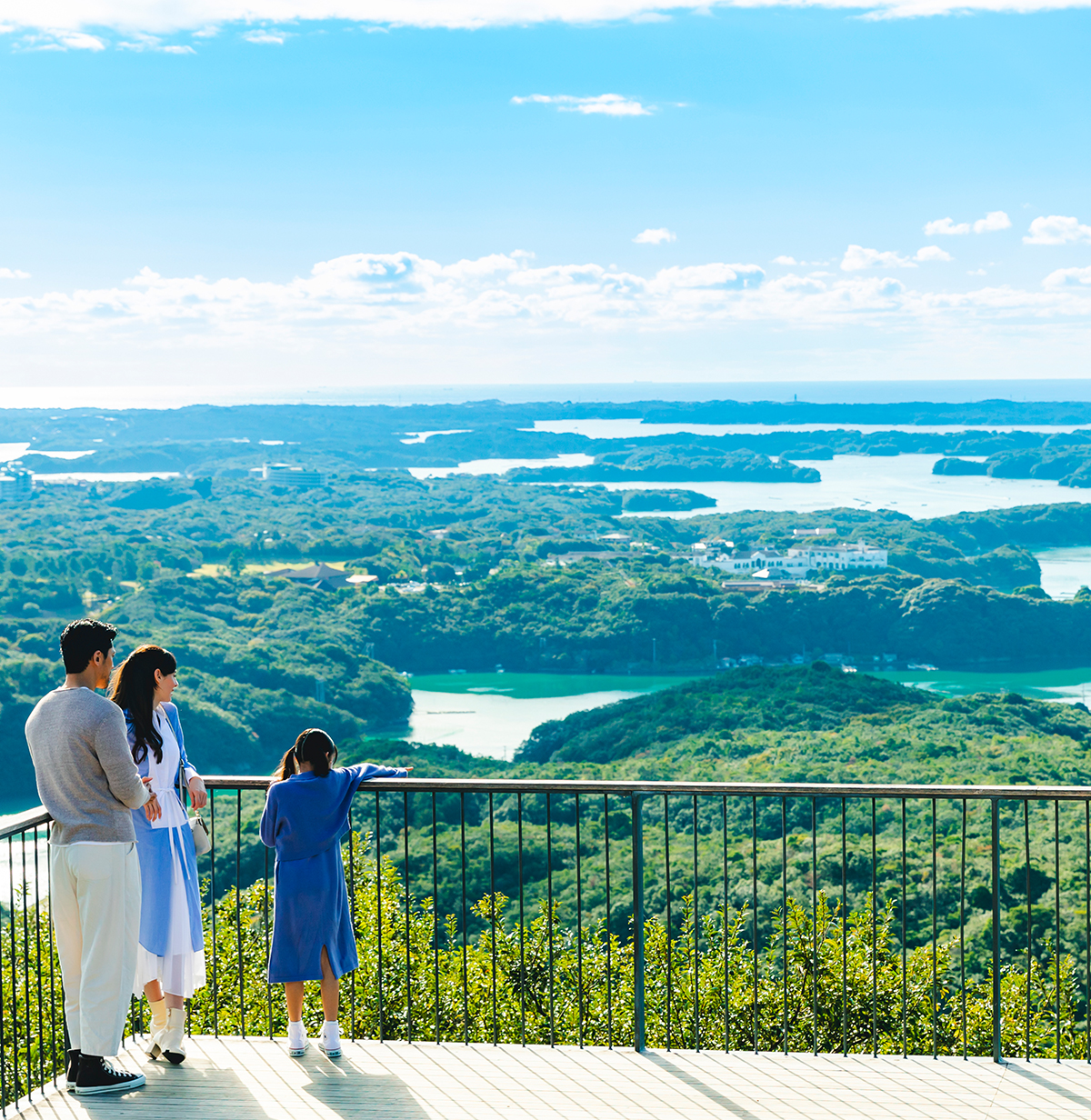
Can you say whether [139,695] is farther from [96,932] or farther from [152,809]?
[96,932]

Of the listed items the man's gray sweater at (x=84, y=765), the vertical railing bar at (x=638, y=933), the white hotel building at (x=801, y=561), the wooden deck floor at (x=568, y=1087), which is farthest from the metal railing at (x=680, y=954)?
the white hotel building at (x=801, y=561)

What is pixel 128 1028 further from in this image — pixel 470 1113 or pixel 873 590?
pixel 873 590

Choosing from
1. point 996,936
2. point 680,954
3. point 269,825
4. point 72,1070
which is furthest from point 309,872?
point 680,954

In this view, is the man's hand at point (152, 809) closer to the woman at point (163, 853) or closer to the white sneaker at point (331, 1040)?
the woman at point (163, 853)

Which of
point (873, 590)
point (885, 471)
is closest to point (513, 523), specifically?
point (873, 590)

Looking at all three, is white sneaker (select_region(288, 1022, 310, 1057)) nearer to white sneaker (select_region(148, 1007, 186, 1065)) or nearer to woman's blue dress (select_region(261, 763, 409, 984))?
woman's blue dress (select_region(261, 763, 409, 984))

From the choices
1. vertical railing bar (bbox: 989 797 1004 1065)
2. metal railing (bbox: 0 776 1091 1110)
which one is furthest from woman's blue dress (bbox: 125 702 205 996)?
vertical railing bar (bbox: 989 797 1004 1065)
